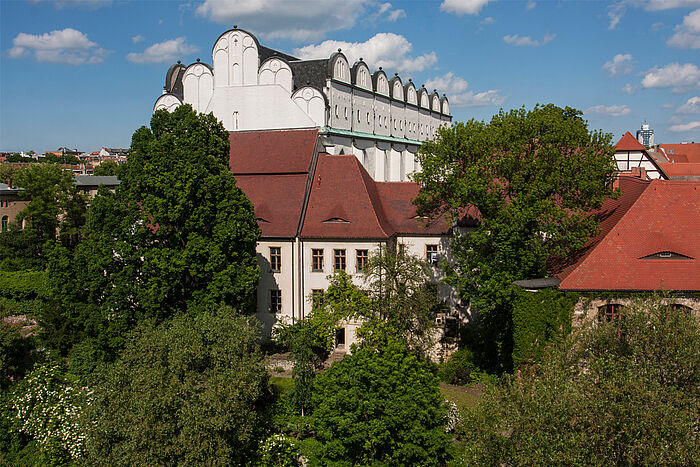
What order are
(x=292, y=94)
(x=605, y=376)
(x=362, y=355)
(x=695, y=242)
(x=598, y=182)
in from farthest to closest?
1. (x=292, y=94)
2. (x=598, y=182)
3. (x=695, y=242)
4. (x=362, y=355)
5. (x=605, y=376)

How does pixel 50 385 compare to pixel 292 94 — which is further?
pixel 292 94

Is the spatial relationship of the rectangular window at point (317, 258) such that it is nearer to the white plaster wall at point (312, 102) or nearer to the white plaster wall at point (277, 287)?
the white plaster wall at point (277, 287)

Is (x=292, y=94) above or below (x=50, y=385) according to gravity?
above

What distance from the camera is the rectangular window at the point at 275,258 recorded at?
104ft

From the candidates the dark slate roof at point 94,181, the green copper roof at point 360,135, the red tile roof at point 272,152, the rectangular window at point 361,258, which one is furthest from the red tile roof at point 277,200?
the dark slate roof at point 94,181

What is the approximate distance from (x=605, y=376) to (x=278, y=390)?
14.9m

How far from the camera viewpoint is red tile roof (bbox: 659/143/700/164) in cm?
9103

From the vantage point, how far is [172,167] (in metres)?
25.3

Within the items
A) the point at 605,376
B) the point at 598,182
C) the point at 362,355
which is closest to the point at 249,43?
the point at 598,182

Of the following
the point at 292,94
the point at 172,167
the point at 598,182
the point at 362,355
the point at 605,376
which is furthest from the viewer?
the point at 292,94

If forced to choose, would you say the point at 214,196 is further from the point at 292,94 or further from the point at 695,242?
the point at 292,94

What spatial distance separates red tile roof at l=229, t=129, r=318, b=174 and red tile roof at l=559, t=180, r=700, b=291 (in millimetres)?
17150

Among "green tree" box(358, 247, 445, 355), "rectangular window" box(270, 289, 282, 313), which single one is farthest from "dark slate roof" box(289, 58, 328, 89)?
"green tree" box(358, 247, 445, 355)

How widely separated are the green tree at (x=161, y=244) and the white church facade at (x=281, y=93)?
2020 centimetres
